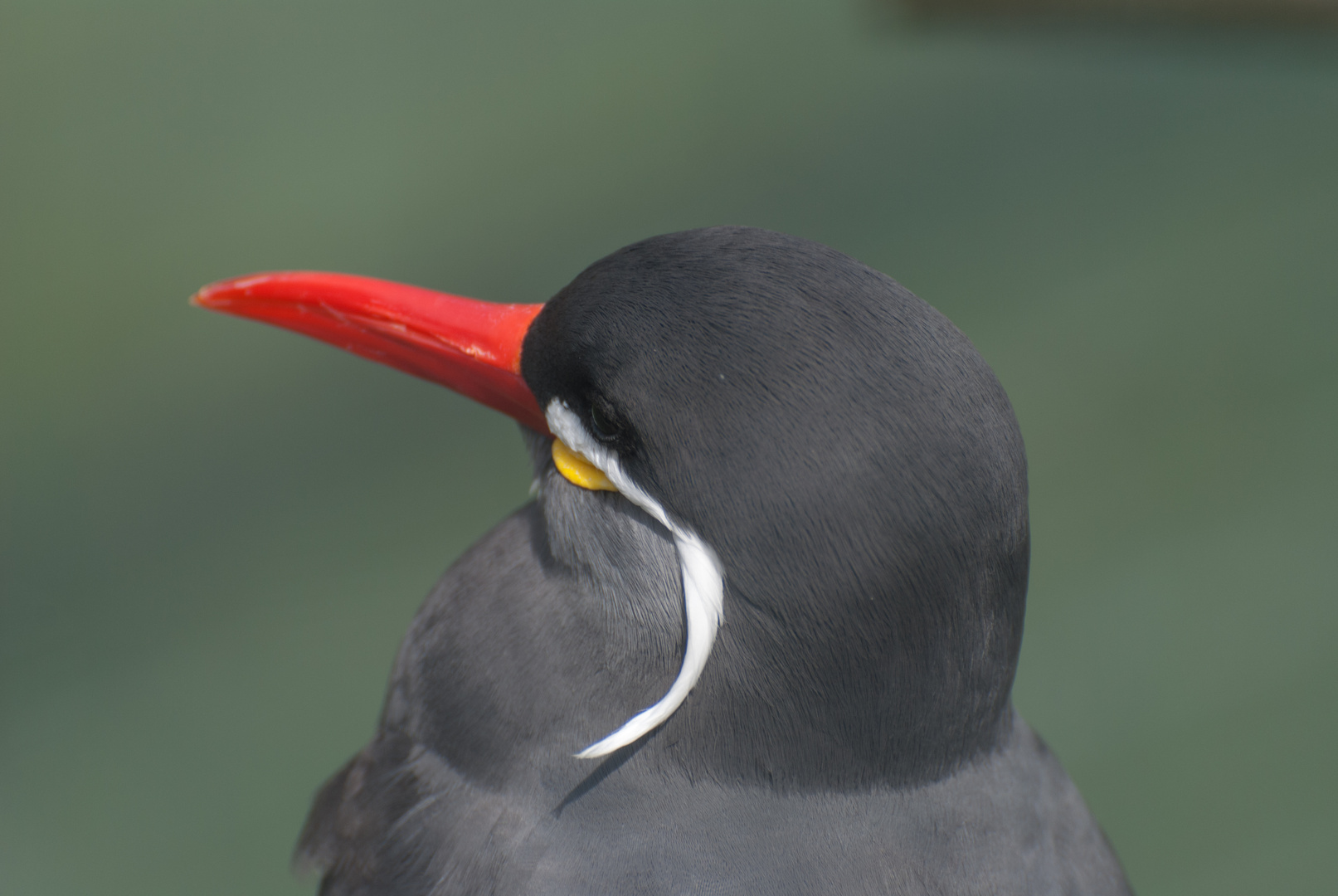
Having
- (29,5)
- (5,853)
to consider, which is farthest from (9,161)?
(5,853)

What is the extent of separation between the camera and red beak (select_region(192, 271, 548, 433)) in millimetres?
1193

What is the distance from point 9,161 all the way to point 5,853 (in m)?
1.65

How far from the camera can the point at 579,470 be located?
1136 mm

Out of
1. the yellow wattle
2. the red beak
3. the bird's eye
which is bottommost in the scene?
the yellow wattle

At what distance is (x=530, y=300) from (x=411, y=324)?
5.60 feet

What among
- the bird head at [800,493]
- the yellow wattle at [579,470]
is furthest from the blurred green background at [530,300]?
the bird head at [800,493]

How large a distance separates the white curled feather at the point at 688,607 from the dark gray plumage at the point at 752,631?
0.01 metres

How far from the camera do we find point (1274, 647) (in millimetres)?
2725

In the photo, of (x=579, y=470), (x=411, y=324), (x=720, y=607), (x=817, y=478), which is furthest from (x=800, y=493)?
(x=411, y=324)

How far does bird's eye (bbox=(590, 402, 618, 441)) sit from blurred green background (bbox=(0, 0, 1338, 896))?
1.57 meters

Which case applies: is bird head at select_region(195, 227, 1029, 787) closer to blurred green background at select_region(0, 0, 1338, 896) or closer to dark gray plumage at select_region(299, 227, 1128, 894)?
dark gray plumage at select_region(299, 227, 1128, 894)

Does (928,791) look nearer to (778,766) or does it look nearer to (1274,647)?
(778,766)

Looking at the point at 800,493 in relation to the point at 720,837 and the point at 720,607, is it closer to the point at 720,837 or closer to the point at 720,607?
the point at 720,607

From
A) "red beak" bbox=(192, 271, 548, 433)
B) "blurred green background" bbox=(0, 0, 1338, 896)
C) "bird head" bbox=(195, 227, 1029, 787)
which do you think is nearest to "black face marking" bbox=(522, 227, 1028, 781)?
"bird head" bbox=(195, 227, 1029, 787)
